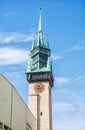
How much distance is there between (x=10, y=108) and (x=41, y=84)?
47.6 metres

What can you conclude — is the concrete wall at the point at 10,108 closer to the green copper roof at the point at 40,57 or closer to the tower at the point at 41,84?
the tower at the point at 41,84

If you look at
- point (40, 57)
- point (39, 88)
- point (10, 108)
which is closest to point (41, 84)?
point (39, 88)

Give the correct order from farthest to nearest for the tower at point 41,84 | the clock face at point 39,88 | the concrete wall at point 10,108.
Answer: the clock face at point 39,88 < the tower at point 41,84 < the concrete wall at point 10,108

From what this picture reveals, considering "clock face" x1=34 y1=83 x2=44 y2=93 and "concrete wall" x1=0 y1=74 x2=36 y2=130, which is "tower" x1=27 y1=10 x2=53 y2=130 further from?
"concrete wall" x1=0 y1=74 x2=36 y2=130

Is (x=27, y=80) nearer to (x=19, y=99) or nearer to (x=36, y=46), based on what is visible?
(x=36, y=46)

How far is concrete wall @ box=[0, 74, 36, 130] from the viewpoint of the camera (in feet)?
79.9

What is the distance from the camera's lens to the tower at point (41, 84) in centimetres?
7031

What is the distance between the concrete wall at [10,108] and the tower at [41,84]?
38.1m

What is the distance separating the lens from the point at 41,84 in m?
73.9

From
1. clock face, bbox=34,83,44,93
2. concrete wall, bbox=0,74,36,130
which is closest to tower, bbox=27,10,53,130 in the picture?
clock face, bbox=34,83,44,93

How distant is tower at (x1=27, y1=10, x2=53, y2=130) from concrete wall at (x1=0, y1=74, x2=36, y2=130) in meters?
38.1

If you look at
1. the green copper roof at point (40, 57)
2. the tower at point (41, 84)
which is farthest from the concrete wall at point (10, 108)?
the green copper roof at point (40, 57)

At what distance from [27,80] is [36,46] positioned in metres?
11.0

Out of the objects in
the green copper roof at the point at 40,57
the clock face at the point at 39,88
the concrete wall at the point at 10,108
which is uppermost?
the green copper roof at the point at 40,57
